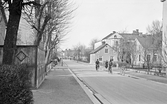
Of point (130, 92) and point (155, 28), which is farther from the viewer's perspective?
point (155, 28)

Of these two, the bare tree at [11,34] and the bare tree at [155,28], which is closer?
the bare tree at [11,34]

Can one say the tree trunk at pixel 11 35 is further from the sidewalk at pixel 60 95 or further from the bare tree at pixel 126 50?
the bare tree at pixel 126 50

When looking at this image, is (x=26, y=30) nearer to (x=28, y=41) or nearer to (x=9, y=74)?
(x=28, y=41)

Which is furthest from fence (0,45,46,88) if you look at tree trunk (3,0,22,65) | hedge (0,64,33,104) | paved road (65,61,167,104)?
hedge (0,64,33,104)

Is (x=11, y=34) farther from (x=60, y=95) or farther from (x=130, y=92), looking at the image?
(x=130, y=92)

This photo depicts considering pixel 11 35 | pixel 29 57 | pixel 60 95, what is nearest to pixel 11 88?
pixel 11 35

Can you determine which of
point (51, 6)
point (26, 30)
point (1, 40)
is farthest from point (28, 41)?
point (51, 6)

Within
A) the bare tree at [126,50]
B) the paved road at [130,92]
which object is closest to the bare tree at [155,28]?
the bare tree at [126,50]

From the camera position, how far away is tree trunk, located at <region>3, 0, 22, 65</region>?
312 inches

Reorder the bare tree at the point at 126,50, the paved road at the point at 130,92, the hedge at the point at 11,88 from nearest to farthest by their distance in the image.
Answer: the hedge at the point at 11,88 < the paved road at the point at 130,92 < the bare tree at the point at 126,50

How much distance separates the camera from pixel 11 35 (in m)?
8.01

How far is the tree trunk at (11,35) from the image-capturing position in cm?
792

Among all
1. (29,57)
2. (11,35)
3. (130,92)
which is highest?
(11,35)

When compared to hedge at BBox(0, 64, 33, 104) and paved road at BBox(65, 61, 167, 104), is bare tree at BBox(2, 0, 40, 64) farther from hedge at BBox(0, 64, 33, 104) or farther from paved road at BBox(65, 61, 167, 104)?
paved road at BBox(65, 61, 167, 104)
